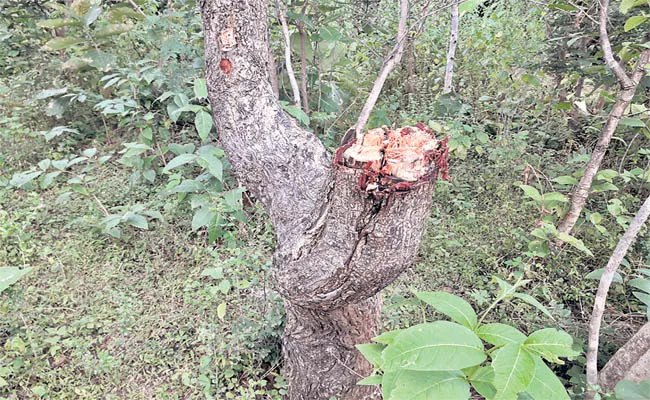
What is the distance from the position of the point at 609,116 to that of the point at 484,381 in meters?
1.65

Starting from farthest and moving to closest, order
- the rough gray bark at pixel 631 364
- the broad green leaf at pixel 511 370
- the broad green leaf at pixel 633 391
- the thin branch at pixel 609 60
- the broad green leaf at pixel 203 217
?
the broad green leaf at pixel 203 217 → the thin branch at pixel 609 60 → the rough gray bark at pixel 631 364 → the broad green leaf at pixel 633 391 → the broad green leaf at pixel 511 370

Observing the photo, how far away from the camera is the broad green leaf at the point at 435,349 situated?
787 mm

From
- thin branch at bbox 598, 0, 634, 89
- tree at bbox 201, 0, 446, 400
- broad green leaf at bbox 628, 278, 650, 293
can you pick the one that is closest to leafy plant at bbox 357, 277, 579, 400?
tree at bbox 201, 0, 446, 400

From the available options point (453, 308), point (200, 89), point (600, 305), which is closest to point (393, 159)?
point (453, 308)

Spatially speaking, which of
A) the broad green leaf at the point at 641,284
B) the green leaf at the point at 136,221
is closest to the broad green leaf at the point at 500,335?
the broad green leaf at the point at 641,284

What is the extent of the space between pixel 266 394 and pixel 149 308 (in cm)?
80

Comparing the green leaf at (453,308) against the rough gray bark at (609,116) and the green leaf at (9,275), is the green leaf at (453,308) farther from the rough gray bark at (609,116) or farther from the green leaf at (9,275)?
the rough gray bark at (609,116)

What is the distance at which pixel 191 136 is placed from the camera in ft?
10.4

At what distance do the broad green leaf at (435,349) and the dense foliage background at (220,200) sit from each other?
A: 57 cm

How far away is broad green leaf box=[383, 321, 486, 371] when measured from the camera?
787mm

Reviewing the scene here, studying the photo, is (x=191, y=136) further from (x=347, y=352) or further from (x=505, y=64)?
(x=505, y=64)

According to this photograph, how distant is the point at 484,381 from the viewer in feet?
2.87

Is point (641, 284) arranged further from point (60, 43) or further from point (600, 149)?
point (60, 43)

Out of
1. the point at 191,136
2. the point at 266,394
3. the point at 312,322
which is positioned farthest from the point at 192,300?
the point at 191,136
